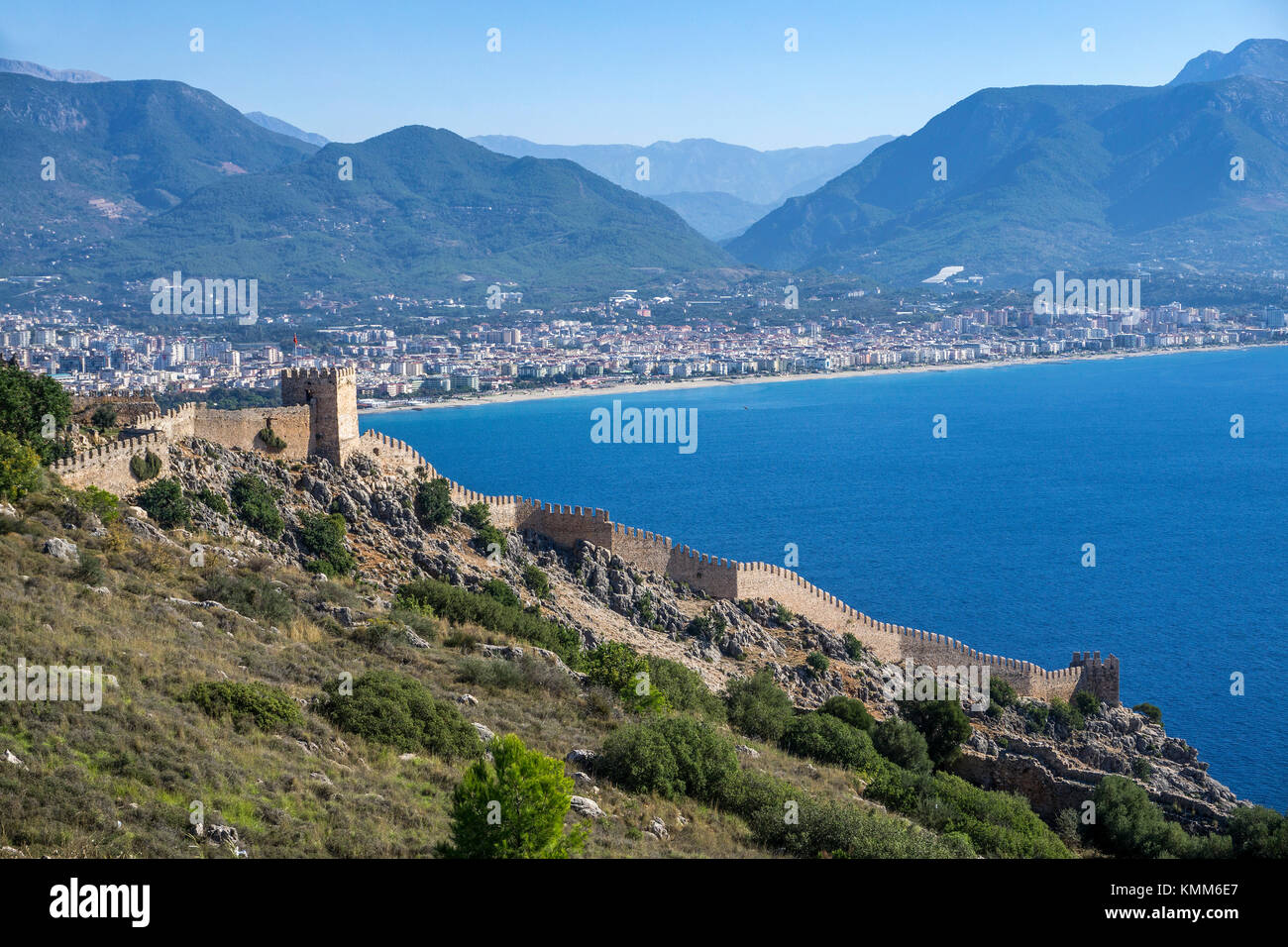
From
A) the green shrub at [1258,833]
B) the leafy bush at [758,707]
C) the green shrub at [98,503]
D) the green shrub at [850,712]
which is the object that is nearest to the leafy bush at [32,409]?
the green shrub at [98,503]

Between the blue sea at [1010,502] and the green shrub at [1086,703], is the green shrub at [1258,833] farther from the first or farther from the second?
the blue sea at [1010,502]

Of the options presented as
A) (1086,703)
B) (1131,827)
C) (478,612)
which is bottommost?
(1086,703)

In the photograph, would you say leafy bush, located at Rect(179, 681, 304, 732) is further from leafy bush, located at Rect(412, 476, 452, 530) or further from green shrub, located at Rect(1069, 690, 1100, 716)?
green shrub, located at Rect(1069, 690, 1100, 716)

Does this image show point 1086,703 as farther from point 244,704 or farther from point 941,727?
point 244,704

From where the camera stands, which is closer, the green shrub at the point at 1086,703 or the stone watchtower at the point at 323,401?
the stone watchtower at the point at 323,401

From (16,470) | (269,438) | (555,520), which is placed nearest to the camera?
(16,470)

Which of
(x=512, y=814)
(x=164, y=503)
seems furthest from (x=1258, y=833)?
(x=164, y=503)
